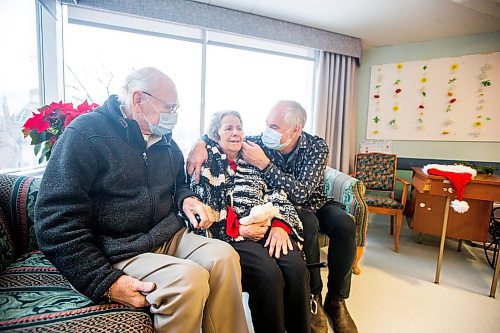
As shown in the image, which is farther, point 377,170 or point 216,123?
point 377,170

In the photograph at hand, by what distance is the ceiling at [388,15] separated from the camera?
2.31 m

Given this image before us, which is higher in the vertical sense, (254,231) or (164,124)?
(164,124)

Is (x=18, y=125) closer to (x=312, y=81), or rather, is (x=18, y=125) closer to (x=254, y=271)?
(x=254, y=271)

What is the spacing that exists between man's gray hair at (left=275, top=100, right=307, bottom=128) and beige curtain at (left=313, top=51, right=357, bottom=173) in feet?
5.30

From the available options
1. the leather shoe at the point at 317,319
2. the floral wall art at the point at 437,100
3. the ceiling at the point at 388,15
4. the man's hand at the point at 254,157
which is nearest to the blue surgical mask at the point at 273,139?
the man's hand at the point at 254,157

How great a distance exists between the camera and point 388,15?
99.1 inches

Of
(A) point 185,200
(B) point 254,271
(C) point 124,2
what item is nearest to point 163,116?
(A) point 185,200

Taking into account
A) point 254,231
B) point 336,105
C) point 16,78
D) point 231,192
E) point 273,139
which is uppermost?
point 336,105

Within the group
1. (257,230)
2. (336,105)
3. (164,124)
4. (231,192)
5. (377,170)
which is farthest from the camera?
(336,105)

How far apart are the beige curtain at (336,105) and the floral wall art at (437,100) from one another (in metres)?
0.31

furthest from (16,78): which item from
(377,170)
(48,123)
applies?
(377,170)

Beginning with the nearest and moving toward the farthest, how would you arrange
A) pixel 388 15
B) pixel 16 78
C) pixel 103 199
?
pixel 103 199 → pixel 16 78 → pixel 388 15

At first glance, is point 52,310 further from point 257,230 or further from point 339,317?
point 339,317

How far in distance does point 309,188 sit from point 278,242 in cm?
42
